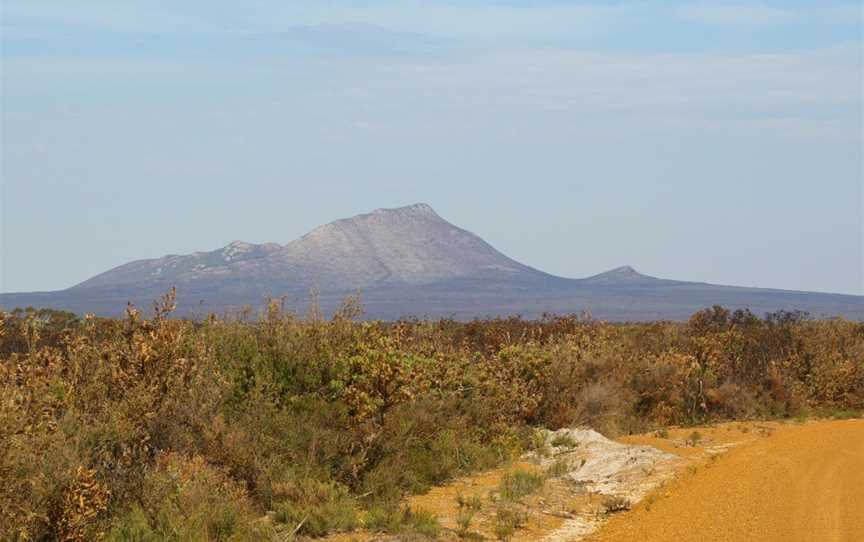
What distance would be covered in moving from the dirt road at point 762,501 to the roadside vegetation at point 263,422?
1.07 metres

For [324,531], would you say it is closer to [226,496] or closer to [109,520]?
[226,496]

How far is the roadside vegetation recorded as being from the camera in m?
10.7

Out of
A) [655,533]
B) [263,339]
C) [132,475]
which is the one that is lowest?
[655,533]

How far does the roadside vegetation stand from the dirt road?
107cm

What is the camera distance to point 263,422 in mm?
13789

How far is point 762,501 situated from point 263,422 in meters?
6.21

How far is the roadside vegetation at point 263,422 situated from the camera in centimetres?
1068

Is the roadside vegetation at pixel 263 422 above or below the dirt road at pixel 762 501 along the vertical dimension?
above

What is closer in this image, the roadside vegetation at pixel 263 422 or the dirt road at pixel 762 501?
the roadside vegetation at pixel 263 422

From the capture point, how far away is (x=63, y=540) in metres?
10.2

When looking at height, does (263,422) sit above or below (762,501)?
above

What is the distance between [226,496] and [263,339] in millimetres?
3845

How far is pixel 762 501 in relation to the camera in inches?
540

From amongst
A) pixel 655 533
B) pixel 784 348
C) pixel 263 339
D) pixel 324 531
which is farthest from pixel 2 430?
pixel 784 348
